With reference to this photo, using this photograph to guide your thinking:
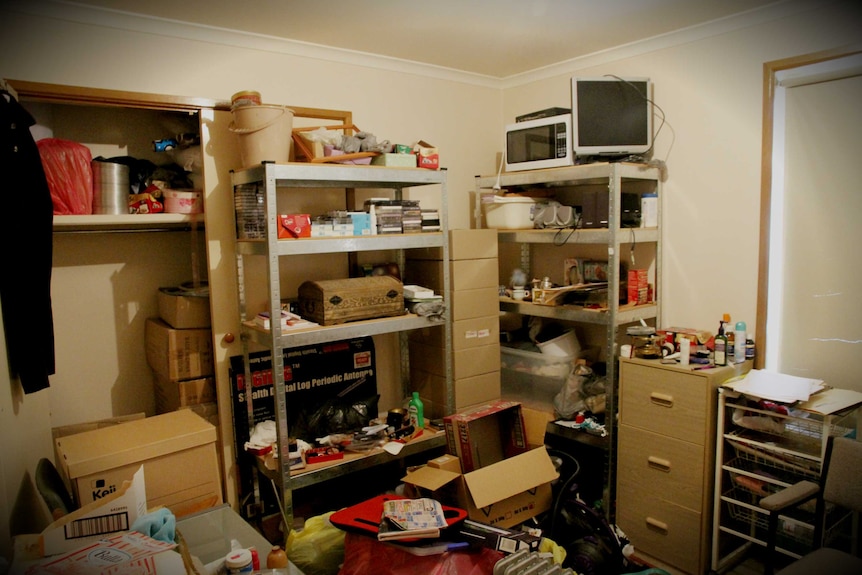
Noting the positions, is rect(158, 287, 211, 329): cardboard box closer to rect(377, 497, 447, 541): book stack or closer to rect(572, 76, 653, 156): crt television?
rect(377, 497, 447, 541): book stack

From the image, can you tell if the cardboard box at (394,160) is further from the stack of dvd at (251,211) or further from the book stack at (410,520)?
the book stack at (410,520)

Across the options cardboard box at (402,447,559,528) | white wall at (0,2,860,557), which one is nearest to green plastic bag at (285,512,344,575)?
cardboard box at (402,447,559,528)

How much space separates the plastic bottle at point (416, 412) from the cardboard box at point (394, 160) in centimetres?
118

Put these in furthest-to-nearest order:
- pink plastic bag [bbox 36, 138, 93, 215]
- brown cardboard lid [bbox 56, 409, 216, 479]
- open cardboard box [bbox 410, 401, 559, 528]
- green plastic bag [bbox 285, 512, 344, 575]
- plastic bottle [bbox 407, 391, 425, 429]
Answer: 1. plastic bottle [bbox 407, 391, 425, 429]
2. open cardboard box [bbox 410, 401, 559, 528]
3. pink plastic bag [bbox 36, 138, 93, 215]
4. green plastic bag [bbox 285, 512, 344, 575]
5. brown cardboard lid [bbox 56, 409, 216, 479]

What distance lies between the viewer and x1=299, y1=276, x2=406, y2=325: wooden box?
8.58 feet

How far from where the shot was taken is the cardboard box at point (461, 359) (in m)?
3.08

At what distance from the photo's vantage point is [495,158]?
3.95 meters

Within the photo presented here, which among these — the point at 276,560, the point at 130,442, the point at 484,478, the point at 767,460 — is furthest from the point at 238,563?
the point at 767,460

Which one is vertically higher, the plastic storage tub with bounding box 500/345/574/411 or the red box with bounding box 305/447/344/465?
the plastic storage tub with bounding box 500/345/574/411

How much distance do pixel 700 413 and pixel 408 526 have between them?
1.42 metres

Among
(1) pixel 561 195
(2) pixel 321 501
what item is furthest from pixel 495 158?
(2) pixel 321 501

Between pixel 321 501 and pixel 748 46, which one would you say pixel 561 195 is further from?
pixel 321 501

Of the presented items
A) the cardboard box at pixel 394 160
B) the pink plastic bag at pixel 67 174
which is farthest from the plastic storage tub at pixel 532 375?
the pink plastic bag at pixel 67 174

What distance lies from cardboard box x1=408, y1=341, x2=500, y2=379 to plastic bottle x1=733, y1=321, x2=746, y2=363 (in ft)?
3.92
